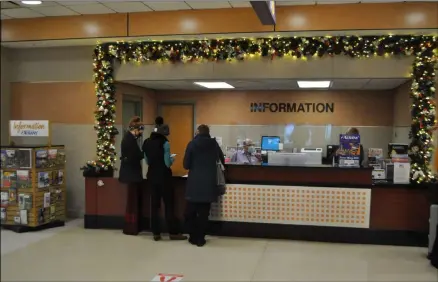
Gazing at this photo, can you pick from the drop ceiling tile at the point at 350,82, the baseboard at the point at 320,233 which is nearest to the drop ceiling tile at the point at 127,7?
the drop ceiling tile at the point at 350,82

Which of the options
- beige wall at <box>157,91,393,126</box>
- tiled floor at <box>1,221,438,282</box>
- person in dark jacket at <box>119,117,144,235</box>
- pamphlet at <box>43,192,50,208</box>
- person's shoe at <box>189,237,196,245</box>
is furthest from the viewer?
beige wall at <box>157,91,393,126</box>

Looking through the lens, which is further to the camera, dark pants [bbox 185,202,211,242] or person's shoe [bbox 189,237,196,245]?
person's shoe [bbox 189,237,196,245]

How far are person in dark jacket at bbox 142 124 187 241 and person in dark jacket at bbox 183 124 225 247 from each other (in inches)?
14.8

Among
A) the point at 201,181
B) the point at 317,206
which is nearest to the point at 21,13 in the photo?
the point at 201,181

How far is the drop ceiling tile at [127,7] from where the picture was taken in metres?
5.91

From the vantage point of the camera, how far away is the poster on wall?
5.79 meters

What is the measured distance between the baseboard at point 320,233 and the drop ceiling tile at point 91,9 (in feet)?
11.7

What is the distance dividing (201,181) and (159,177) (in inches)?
26.3

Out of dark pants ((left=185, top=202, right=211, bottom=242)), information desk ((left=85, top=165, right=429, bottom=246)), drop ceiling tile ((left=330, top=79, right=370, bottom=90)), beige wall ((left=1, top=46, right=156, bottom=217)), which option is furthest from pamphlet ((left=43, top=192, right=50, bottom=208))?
drop ceiling tile ((left=330, top=79, right=370, bottom=90))

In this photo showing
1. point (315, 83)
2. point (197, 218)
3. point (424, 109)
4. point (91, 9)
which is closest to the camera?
point (197, 218)

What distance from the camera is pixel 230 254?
5.16 metres

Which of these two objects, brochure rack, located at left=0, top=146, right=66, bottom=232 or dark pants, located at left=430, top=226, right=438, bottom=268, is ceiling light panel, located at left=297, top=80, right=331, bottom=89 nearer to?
dark pants, located at left=430, top=226, right=438, bottom=268

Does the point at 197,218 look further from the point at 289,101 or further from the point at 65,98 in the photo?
the point at 289,101

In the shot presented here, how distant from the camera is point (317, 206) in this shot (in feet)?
19.0
